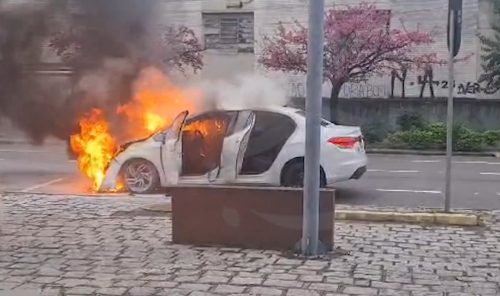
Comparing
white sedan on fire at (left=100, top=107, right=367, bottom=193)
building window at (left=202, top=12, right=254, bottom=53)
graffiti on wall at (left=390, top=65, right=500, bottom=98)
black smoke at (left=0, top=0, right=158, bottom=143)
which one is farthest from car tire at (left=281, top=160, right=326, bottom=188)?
graffiti on wall at (left=390, top=65, right=500, bottom=98)

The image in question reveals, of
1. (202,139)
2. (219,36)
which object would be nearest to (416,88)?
(219,36)

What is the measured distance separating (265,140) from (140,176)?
195cm

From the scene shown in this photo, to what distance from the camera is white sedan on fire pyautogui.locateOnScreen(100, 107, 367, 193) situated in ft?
33.6

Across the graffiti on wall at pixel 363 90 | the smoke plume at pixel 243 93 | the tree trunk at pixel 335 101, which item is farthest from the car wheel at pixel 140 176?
the graffiti on wall at pixel 363 90

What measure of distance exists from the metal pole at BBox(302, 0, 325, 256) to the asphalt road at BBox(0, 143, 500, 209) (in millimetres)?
4154

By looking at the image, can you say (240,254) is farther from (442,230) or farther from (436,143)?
(436,143)

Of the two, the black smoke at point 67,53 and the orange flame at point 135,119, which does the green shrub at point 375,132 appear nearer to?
the orange flame at point 135,119

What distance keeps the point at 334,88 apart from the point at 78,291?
55.0 ft

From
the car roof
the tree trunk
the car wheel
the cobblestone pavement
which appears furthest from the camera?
the tree trunk

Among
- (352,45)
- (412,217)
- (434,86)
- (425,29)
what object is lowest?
(412,217)

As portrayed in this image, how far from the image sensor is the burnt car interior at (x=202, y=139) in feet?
33.6

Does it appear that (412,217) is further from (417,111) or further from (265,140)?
(417,111)

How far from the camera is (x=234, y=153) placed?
1020cm

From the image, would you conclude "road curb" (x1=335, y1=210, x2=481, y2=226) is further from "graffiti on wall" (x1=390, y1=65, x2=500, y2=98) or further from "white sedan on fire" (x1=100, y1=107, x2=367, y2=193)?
"graffiti on wall" (x1=390, y1=65, x2=500, y2=98)
